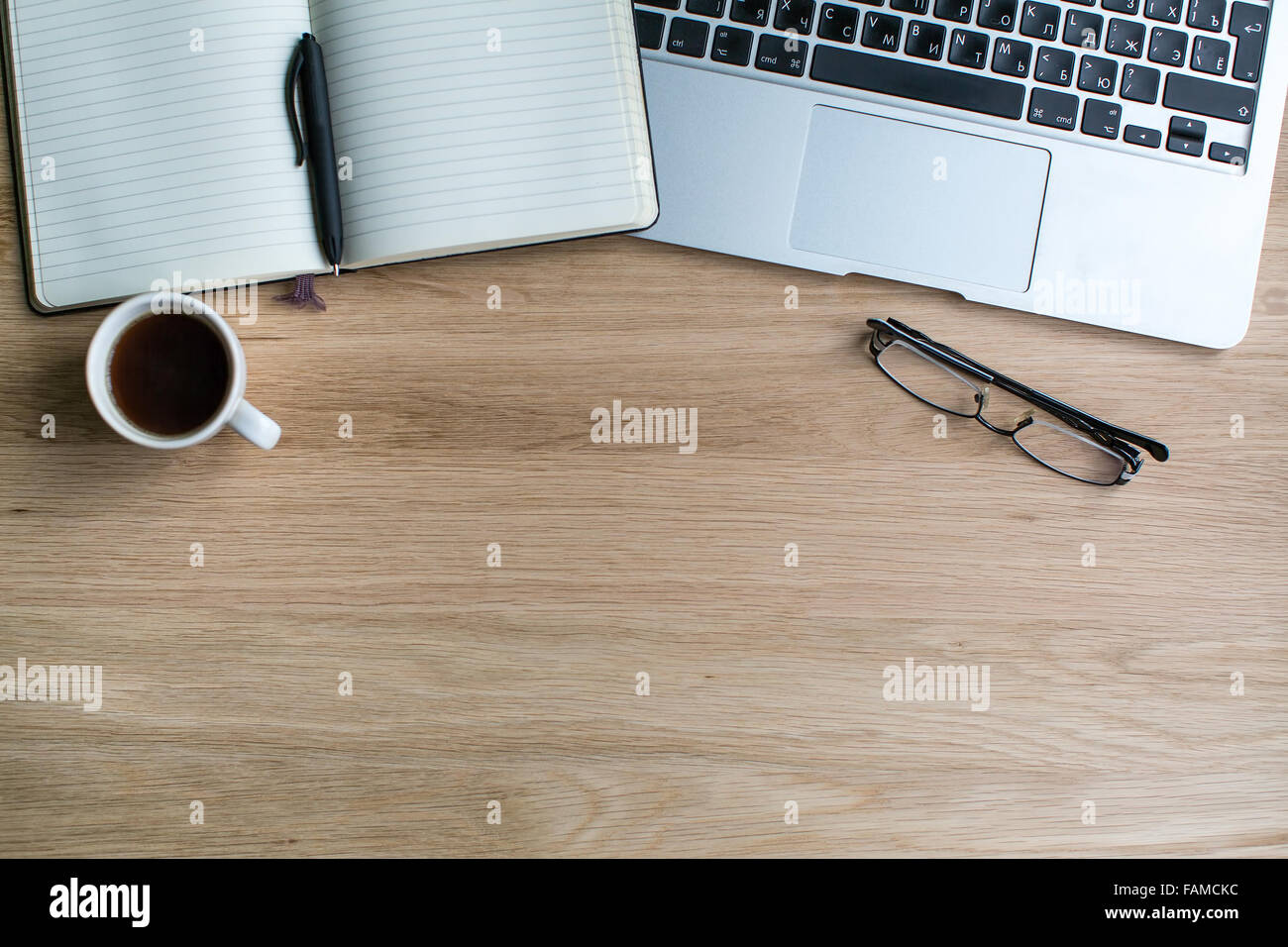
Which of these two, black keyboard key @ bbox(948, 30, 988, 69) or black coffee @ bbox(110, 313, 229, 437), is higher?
black keyboard key @ bbox(948, 30, 988, 69)

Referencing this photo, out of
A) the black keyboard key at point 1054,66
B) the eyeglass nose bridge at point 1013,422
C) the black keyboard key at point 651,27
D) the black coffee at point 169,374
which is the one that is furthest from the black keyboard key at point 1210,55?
the black coffee at point 169,374

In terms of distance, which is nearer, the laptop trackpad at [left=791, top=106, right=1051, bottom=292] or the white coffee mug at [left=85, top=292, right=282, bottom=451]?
the white coffee mug at [left=85, top=292, right=282, bottom=451]

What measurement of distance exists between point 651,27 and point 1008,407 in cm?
44

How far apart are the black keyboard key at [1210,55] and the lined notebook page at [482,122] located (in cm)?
47

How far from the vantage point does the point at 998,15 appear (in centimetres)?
68

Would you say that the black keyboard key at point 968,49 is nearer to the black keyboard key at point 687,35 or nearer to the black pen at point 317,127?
the black keyboard key at point 687,35

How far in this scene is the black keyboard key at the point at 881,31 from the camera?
2.21ft

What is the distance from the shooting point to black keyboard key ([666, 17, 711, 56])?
67 cm

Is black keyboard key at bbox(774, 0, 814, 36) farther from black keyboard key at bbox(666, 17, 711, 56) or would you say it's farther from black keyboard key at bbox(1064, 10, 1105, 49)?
black keyboard key at bbox(1064, 10, 1105, 49)

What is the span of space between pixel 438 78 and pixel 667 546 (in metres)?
0.40

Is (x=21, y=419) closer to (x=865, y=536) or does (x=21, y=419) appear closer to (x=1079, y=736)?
(x=865, y=536)
